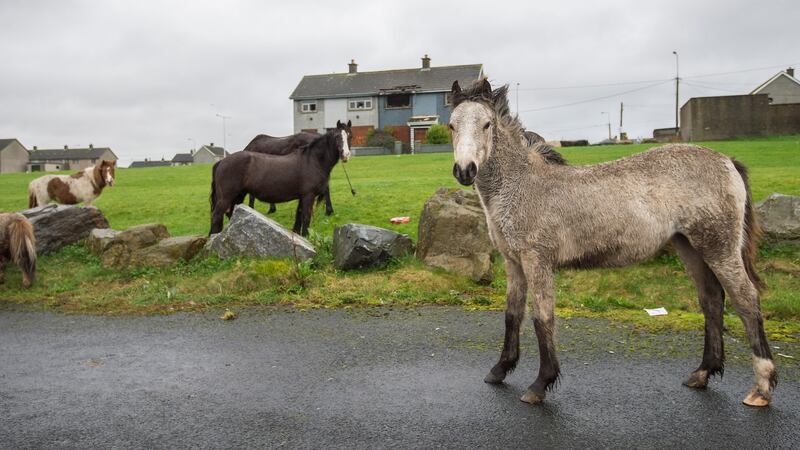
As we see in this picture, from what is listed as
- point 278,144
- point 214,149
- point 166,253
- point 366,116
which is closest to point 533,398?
Result: point 166,253

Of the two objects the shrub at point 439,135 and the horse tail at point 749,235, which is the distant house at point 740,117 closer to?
the shrub at point 439,135

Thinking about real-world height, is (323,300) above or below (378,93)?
below

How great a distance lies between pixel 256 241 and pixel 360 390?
5863mm

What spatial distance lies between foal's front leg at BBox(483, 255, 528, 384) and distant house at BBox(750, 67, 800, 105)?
66614 mm

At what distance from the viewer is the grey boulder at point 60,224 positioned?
37.2 feet

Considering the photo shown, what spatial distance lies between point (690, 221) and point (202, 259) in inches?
334

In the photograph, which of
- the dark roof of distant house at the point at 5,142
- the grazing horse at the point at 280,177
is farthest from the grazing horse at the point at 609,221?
the dark roof of distant house at the point at 5,142

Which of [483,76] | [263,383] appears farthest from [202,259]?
[483,76]

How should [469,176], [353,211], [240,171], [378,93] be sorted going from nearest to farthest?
[469,176]
[240,171]
[353,211]
[378,93]

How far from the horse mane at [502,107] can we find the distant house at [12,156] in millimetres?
107835

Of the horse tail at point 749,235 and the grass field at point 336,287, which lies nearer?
the horse tail at point 749,235

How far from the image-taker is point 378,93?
57.6m

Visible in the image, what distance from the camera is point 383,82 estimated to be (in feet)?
195

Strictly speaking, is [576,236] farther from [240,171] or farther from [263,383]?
[240,171]
